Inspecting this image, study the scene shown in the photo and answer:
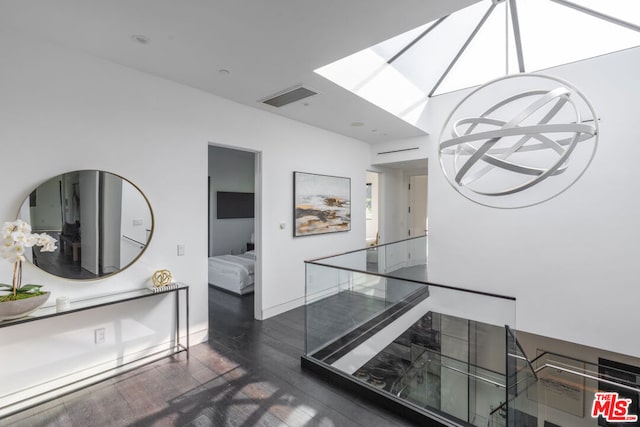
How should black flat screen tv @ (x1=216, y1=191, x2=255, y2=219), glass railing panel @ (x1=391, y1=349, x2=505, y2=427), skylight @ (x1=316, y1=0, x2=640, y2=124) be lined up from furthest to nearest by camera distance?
1. black flat screen tv @ (x1=216, y1=191, x2=255, y2=219)
2. skylight @ (x1=316, y1=0, x2=640, y2=124)
3. glass railing panel @ (x1=391, y1=349, x2=505, y2=427)

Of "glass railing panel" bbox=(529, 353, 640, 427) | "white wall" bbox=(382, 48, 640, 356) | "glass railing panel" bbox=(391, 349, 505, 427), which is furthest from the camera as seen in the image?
"glass railing panel" bbox=(529, 353, 640, 427)

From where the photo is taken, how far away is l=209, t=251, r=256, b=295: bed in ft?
16.4

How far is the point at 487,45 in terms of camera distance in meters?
4.07

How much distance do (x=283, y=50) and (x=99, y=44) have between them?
1551 millimetres

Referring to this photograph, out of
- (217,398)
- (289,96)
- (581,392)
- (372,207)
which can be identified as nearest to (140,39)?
(289,96)

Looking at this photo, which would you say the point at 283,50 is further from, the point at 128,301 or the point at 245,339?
the point at 245,339

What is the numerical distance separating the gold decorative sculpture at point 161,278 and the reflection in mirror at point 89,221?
10.5 inches

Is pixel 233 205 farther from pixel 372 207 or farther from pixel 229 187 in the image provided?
pixel 372 207

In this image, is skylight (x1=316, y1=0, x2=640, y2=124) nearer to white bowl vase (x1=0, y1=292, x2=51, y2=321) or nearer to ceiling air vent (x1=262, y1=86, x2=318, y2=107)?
ceiling air vent (x1=262, y1=86, x2=318, y2=107)

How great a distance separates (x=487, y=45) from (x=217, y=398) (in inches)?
212

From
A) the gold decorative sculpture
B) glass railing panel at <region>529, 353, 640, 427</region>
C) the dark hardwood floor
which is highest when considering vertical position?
the gold decorative sculpture

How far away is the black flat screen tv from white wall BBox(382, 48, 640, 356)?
5.48m

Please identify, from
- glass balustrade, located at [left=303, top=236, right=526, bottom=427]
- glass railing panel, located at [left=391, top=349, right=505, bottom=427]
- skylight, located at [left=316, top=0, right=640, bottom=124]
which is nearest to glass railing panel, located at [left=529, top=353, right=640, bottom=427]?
glass railing panel, located at [left=391, top=349, right=505, bottom=427]

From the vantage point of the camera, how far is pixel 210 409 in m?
2.24
